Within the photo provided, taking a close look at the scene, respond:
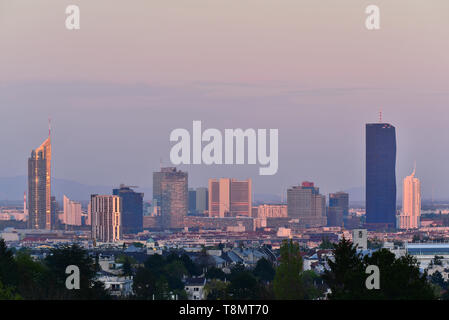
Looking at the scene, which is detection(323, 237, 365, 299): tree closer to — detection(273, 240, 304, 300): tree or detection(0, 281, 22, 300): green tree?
detection(273, 240, 304, 300): tree

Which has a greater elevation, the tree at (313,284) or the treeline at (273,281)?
the treeline at (273,281)

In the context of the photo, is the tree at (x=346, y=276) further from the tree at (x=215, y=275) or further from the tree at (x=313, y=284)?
the tree at (x=215, y=275)

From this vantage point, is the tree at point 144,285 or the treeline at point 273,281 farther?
the tree at point 144,285

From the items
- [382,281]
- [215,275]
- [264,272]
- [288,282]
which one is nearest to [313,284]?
[264,272]

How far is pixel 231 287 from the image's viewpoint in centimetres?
8244

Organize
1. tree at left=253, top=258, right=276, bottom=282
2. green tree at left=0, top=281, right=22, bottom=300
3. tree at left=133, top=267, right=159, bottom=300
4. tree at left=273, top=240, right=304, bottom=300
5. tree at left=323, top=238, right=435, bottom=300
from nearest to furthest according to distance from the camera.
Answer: tree at left=323, top=238, right=435, bottom=300 < green tree at left=0, top=281, right=22, bottom=300 < tree at left=273, top=240, right=304, bottom=300 < tree at left=133, top=267, right=159, bottom=300 < tree at left=253, top=258, right=276, bottom=282

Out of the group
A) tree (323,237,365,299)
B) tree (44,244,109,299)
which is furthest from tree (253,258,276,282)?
tree (323,237,365,299)

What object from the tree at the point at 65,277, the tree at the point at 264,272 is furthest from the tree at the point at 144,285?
the tree at the point at 264,272

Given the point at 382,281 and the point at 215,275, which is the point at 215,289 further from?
the point at 382,281

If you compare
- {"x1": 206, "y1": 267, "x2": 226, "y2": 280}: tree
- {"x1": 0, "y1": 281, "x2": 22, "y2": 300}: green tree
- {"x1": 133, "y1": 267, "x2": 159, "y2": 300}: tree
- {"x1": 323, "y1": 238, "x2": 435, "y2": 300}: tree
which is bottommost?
{"x1": 206, "y1": 267, "x2": 226, "y2": 280}: tree

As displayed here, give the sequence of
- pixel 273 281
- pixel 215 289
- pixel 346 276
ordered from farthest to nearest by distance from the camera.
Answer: pixel 215 289 → pixel 273 281 → pixel 346 276
